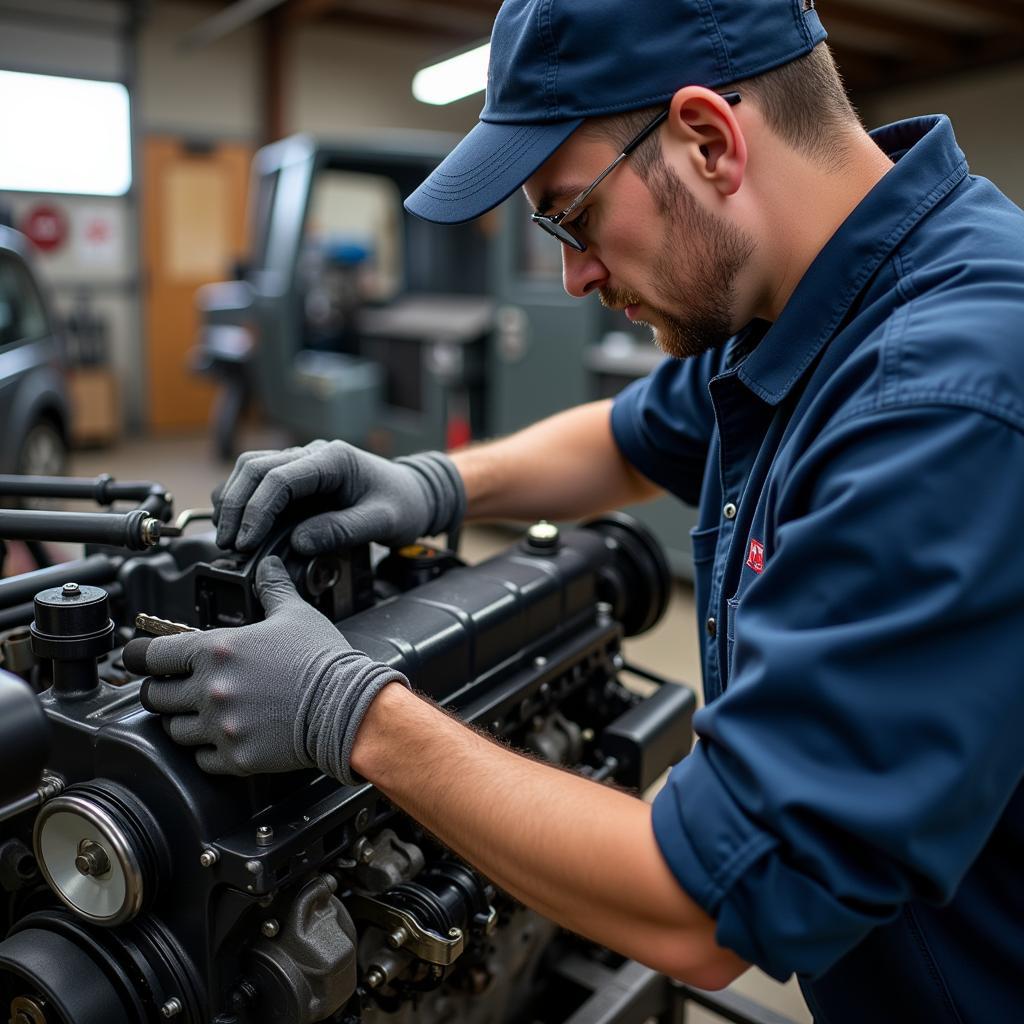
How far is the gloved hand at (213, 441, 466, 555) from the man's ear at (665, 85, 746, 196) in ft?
1.86

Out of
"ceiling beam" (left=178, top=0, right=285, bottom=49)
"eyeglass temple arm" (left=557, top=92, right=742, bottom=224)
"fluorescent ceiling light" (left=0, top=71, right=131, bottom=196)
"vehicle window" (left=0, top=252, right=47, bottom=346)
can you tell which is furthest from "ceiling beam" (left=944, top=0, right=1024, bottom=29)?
"eyeglass temple arm" (left=557, top=92, right=742, bottom=224)

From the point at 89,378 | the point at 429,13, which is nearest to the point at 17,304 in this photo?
the point at 89,378

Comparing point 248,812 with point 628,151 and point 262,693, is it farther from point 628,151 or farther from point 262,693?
point 628,151

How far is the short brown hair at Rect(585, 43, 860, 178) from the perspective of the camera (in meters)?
0.96

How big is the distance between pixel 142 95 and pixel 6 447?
4627 mm

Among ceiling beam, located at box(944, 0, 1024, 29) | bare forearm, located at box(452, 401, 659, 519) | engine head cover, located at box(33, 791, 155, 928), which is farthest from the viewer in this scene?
ceiling beam, located at box(944, 0, 1024, 29)

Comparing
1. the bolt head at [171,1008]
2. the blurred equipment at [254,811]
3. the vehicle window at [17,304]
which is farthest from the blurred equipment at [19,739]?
the vehicle window at [17,304]

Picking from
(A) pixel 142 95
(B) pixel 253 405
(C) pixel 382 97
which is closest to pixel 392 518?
(B) pixel 253 405

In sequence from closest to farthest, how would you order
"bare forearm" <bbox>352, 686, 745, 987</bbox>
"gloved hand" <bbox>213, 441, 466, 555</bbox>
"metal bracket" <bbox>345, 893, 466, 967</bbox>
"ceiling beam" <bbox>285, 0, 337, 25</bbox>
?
"bare forearm" <bbox>352, 686, 745, 987</bbox>, "metal bracket" <bbox>345, 893, 466, 967</bbox>, "gloved hand" <bbox>213, 441, 466, 555</bbox>, "ceiling beam" <bbox>285, 0, 337, 25</bbox>

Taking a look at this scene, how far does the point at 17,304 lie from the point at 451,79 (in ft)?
15.3

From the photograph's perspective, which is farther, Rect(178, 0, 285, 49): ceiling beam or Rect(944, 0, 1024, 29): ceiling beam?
Rect(178, 0, 285, 49): ceiling beam

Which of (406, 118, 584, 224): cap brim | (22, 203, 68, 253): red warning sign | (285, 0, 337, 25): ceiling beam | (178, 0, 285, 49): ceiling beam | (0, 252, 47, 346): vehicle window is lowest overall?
(0, 252, 47, 346): vehicle window

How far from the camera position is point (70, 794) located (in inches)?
37.6

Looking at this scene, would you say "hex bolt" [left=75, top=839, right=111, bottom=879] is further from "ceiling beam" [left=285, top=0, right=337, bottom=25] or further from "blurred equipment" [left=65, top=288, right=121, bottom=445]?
"ceiling beam" [left=285, top=0, right=337, bottom=25]
